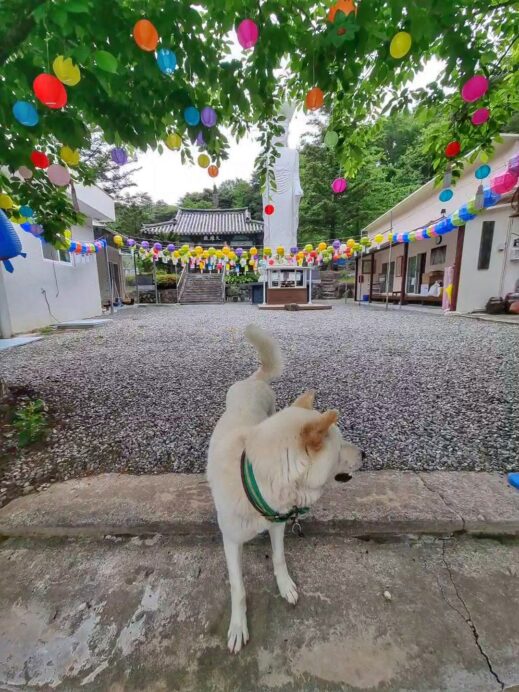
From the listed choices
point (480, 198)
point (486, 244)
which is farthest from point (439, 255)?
point (480, 198)

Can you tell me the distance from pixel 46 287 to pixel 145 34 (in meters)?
9.14

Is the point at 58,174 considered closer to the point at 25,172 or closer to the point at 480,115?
the point at 25,172

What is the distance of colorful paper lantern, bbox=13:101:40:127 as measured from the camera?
5.77ft

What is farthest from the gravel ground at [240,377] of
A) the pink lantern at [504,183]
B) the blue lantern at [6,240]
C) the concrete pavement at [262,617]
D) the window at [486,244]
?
the window at [486,244]

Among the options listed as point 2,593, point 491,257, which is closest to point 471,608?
point 2,593

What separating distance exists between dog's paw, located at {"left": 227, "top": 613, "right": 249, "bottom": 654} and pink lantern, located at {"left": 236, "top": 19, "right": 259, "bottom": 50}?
2.91 metres

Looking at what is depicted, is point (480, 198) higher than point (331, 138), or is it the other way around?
point (480, 198)

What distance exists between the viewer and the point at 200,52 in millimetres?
1830

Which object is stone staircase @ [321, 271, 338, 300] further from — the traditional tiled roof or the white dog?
the white dog

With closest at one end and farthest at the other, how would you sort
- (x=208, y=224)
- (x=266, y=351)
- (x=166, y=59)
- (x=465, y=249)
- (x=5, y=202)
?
1. (x=166, y=59)
2. (x=266, y=351)
3. (x=5, y=202)
4. (x=465, y=249)
5. (x=208, y=224)

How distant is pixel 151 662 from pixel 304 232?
25278mm

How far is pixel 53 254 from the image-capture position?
914 centimetres

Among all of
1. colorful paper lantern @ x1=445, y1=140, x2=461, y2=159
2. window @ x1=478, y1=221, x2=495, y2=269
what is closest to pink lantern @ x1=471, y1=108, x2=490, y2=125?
colorful paper lantern @ x1=445, y1=140, x2=461, y2=159

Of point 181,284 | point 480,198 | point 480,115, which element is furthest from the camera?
point 181,284
